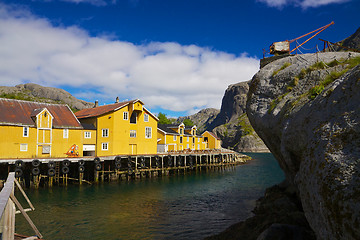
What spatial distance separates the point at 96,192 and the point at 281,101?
23359 mm

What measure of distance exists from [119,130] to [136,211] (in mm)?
21504

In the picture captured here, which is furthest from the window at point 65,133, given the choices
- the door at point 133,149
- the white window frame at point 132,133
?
the door at point 133,149

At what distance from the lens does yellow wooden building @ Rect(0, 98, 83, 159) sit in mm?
29625

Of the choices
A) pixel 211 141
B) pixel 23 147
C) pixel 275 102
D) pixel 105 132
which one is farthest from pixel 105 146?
pixel 211 141

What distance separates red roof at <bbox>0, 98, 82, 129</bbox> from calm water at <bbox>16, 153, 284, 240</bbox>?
9481 mm

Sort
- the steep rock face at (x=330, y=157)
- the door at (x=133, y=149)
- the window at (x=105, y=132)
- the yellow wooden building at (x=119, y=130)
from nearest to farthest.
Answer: the steep rock face at (x=330, y=157), the yellow wooden building at (x=119, y=130), the window at (x=105, y=132), the door at (x=133, y=149)

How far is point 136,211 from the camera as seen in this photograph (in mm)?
19812

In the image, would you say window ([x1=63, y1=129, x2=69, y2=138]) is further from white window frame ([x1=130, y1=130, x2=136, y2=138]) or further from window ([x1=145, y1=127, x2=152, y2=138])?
window ([x1=145, y1=127, x2=152, y2=138])

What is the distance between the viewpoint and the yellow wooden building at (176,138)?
5456 cm

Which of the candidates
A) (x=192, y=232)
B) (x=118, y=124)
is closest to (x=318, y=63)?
(x=192, y=232)

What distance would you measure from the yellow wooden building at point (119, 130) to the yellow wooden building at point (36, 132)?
8.60ft

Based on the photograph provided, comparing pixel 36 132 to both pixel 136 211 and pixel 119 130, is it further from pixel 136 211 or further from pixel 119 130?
pixel 136 211

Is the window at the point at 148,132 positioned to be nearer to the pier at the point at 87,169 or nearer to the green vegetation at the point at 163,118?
the pier at the point at 87,169

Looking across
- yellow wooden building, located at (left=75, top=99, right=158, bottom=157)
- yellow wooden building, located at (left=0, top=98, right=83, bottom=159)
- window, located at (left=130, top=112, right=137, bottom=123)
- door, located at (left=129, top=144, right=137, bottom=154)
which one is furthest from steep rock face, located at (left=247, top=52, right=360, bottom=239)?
door, located at (left=129, top=144, right=137, bottom=154)
